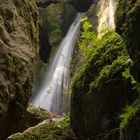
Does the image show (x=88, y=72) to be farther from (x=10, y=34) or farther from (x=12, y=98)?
(x=10, y=34)

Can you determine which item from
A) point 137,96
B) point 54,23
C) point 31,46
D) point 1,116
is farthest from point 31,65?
point 54,23

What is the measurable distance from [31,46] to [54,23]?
531 inches

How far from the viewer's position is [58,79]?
17469 millimetres

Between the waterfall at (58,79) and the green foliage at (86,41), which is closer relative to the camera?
the green foliage at (86,41)

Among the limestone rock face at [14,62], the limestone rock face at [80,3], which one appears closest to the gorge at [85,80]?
the limestone rock face at [14,62]

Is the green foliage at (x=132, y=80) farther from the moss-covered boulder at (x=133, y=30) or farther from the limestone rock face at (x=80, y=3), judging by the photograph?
the limestone rock face at (x=80, y=3)

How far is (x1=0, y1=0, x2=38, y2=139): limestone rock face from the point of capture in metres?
6.01

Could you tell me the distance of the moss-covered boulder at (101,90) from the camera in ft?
12.7

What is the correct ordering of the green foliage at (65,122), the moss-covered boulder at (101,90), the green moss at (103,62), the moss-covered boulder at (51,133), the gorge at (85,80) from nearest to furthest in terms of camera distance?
the gorge at (85,80) → the moss-covered boulder at (101,90) → the green moss at (103,62) → the green foliage at (65,122) → the moss-covered boulder at (51,133)

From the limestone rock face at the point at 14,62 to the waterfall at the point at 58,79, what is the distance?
28.4 feet

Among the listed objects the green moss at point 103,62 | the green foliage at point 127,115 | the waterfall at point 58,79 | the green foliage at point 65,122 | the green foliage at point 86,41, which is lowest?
the green foliage at point 127,115

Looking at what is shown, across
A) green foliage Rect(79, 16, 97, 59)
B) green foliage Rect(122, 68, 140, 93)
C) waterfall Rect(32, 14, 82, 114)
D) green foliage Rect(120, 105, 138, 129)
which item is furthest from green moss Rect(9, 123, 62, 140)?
waterfall Rect(32, 14, 82, 114)

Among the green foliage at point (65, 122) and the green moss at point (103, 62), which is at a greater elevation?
the green moss at point (103, 62)

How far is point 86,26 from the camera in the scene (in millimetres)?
4809
